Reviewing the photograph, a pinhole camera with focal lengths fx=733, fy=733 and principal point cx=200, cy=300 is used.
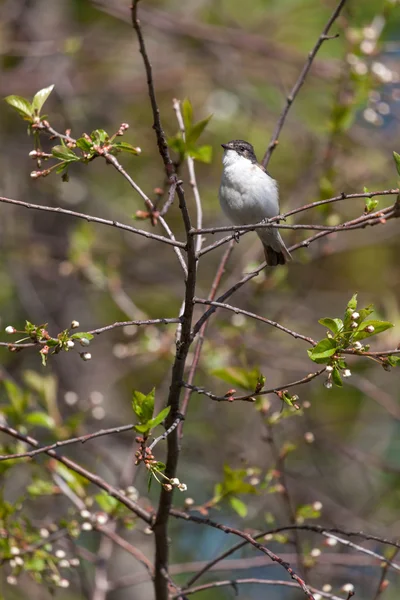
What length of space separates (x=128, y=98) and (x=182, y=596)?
558 centimetres

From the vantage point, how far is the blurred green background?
499cm

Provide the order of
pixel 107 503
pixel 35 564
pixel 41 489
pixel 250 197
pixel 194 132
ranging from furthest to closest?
1. pixel 250 197
2. pixel 41 489
3. pixel 107 503
4. pixel 35 564
5. pixel 194 132

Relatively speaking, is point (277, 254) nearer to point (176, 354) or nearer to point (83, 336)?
point (176, 354)

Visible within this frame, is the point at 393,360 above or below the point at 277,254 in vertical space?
below

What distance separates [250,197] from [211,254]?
3.26 m

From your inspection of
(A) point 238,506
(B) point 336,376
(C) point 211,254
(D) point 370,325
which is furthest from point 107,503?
(C) point 211,254

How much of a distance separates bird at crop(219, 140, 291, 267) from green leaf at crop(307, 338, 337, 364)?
180 centimetres

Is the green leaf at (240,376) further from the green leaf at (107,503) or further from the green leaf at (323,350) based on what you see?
the green leaf at (323,350)

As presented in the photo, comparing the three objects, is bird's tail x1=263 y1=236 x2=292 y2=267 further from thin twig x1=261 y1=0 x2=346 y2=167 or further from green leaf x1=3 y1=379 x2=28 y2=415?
green leaf x1=3 y1=379 x2=28 y2=415

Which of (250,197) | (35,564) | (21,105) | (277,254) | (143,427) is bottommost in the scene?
(35,564)

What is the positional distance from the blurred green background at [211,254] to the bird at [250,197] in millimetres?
276

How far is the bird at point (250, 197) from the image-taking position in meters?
3.95

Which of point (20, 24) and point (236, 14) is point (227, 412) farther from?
point (236, 14)

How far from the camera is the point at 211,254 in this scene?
7.19 meters
